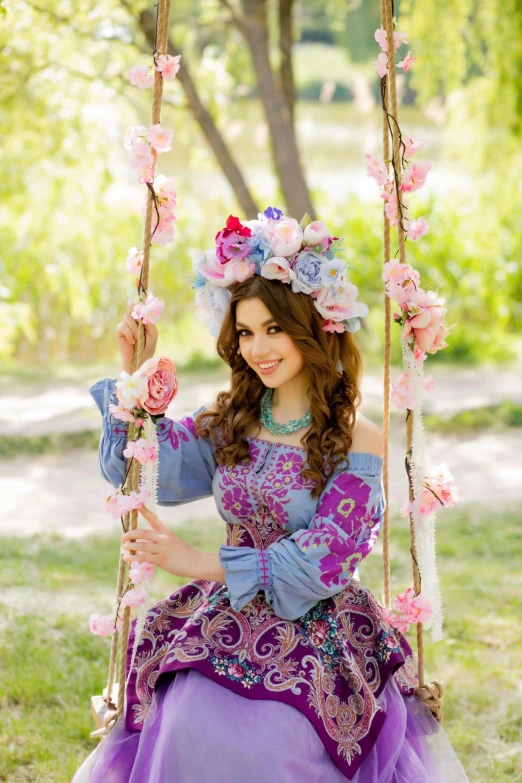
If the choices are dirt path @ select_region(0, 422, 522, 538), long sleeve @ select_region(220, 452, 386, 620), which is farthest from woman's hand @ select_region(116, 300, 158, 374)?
dirt path @ select_region(0, 422, 522, 538)

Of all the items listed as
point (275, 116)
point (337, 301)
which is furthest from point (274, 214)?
point (275, 116)

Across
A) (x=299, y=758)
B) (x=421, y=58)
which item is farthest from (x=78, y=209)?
(x=299, y=758)

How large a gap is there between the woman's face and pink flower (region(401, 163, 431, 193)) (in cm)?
44

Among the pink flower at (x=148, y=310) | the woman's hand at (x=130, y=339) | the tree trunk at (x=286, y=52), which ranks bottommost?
the woman's hand at (x=130, y=339)

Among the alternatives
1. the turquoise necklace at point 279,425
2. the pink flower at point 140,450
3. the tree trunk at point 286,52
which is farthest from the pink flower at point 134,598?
the tree trunk at point 286,52

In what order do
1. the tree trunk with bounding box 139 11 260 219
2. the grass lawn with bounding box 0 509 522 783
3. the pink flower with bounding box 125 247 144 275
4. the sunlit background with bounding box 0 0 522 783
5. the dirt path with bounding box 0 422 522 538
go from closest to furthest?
the pink flower with bounding box 125 247 144 275 < the grass lawn with bounding box 0 509 522 783 < the sunlit background with bounding box 0 0 522 783 < the dirt path with bounding box 0 422 522 538 < the tree trunk with bounding box 139 11 260 219

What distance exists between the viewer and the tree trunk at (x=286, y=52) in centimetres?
749

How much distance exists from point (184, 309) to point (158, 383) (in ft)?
23.4

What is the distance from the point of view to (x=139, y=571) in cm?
193

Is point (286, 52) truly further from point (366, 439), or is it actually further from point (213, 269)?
point (366, 439)

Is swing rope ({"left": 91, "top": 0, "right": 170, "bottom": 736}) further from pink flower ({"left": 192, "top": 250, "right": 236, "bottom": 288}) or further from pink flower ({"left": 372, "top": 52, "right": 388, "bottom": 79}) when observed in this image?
pink flower ({"left": 372, "top": 52, "right": 388, "bottom": 79})

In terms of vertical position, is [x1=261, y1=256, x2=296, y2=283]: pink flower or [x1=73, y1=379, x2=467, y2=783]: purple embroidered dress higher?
[x1=261, y1=256, x2=296, y2=283]: pink flower

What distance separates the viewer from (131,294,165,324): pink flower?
76.5 inches

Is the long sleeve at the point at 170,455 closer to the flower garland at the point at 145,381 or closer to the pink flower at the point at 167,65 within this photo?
the flower garland at the point at 145,381
